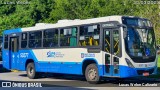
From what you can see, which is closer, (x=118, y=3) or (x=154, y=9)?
(x=154, y=9)

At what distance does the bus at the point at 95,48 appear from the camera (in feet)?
48.9

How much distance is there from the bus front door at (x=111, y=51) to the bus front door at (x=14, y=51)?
Result: 771 centimetres

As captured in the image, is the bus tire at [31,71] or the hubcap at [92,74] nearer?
the hubcap at [92,74]

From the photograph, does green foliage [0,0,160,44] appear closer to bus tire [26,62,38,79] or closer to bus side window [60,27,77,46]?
bus tire [26,62,38,79]

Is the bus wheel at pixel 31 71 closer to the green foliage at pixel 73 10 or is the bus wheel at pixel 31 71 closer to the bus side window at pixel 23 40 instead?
the bus side window at pixel 23 40

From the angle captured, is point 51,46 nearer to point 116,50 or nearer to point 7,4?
point 116,50

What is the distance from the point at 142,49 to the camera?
15.1m

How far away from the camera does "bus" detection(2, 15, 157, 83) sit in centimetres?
1490

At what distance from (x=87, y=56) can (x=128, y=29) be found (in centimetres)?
241

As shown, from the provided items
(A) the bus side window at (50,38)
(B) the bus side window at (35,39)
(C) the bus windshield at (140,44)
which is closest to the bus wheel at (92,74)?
(C) the bus windshield at (140,44)

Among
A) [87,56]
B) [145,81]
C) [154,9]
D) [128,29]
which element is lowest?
[145,81]

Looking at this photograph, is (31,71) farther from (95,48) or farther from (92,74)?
(95,48)

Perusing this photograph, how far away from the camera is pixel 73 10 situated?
151 feet

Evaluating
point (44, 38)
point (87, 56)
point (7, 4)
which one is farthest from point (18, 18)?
point (87, 56)
